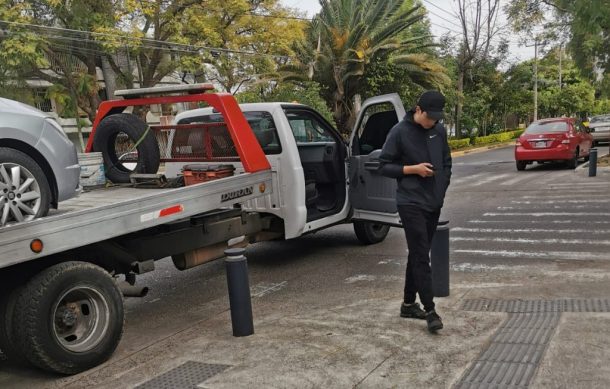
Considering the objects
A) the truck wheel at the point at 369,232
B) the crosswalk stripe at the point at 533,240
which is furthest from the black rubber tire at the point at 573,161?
the truck wheel at the point at 369,232

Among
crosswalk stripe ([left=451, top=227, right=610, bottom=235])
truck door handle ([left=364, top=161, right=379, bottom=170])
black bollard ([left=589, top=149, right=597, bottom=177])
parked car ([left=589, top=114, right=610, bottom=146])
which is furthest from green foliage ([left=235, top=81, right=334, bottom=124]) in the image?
truck door handle ([left=364, top=161, right=379, bottom=170])

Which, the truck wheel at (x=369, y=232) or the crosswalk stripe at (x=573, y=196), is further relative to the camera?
the crosswalk stripe at (x=573, y=196)

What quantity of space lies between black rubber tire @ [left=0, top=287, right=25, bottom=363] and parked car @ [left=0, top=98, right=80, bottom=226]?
0.50 meters

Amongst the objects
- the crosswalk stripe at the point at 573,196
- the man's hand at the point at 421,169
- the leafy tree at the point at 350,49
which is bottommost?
A: the crosswalk stripe at the point at 573,196

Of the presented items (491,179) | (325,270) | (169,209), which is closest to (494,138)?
(491,179)

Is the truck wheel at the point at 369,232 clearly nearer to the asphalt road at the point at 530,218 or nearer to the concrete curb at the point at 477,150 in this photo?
the asphalt road at the point at 530,218

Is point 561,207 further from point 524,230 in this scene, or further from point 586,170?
point 586,170

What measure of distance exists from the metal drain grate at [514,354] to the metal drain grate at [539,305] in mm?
197

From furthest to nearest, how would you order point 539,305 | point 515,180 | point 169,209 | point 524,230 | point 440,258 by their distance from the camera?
point 515,180 < point 524,230 < point 440,258 < point 539,305 < point 169,209

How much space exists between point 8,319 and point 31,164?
3.58 feet

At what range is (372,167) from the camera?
7102mm

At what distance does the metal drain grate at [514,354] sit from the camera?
3467 millimetres

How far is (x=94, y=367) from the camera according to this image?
13.7 feet

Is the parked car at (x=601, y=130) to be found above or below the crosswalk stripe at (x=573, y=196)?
above
